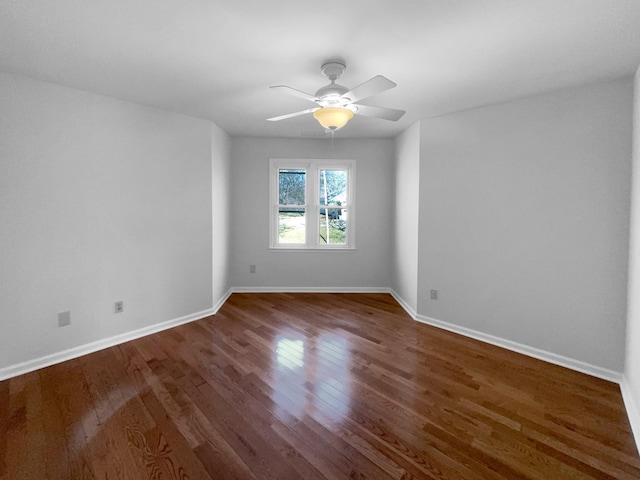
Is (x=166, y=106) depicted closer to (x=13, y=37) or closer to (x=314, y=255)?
(x=13, y=37)

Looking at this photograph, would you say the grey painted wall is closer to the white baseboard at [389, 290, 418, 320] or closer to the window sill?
the white baseboard at [389, 290, 418, 320]

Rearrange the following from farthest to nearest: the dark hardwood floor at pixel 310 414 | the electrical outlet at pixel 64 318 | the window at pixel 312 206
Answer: the window at pixel 312 206
the electrical outlet at pixel 64 318
the dark hardwood floor at pixel 310 414

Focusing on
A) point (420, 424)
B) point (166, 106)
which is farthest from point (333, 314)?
point (166, 106)

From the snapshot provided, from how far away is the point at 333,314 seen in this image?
384 cm

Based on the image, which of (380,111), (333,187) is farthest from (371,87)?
(333,187)

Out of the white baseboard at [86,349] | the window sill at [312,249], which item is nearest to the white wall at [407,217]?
the window sill at [312,249]

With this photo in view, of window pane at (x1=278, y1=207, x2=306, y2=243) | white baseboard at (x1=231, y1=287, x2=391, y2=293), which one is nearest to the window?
window pane at (x1=278, y1=207, x2=306, y2=243)

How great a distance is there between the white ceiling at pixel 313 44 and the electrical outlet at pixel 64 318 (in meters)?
2.04

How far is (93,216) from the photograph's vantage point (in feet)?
9.20

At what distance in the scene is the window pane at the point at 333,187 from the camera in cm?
480

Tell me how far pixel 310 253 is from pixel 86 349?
3.01 m

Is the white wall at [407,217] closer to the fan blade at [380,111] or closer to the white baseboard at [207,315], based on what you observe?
Result: the white baseboard at [207,315]

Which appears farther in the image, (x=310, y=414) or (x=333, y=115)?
(x=333, y=115)

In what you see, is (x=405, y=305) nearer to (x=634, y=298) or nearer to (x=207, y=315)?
(x=634, y=298)
